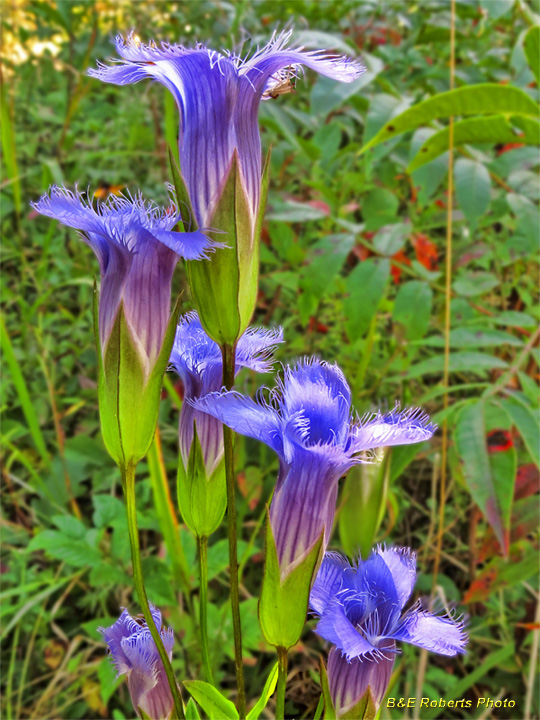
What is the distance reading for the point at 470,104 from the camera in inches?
28.1

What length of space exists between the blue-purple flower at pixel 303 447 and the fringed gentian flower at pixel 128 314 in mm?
43

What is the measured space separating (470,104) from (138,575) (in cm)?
62

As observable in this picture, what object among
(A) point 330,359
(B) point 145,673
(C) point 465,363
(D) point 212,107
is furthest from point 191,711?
(A) point 330,359

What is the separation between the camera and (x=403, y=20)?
132 centimetres

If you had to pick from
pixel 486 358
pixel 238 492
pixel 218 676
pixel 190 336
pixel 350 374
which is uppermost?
pixel 190 336

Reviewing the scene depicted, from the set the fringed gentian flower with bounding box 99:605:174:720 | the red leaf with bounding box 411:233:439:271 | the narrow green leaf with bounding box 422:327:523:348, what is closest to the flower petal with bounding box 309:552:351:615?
the fringed gentian flower with bounding box 99:605:174:720

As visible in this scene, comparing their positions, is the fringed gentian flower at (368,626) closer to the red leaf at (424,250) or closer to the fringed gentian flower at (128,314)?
the fringed gentian flower at (128,314)

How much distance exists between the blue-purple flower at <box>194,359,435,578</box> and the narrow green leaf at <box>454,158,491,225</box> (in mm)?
522

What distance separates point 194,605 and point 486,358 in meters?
0.52

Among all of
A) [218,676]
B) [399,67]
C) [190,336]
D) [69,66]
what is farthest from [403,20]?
[218,676]

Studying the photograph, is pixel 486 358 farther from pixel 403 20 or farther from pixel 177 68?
pixel 403 20

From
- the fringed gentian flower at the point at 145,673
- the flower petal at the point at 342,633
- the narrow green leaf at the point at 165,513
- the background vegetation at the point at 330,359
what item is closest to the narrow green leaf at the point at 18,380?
the background vegetation at the point at 330,359

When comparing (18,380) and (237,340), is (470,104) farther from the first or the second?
(18,380)

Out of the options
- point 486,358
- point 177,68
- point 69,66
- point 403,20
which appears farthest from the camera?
point 69,66
